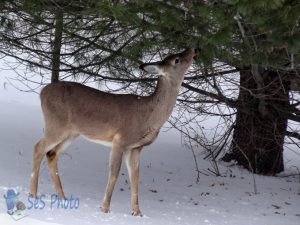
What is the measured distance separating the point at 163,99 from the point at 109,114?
64cm

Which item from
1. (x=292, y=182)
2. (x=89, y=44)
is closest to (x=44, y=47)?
(x=89, y=44)

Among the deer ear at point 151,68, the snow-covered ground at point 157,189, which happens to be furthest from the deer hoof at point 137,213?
the deer ear at point 151,68

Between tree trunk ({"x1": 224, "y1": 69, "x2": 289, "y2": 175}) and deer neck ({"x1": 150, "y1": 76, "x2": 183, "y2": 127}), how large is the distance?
2557 millimetres

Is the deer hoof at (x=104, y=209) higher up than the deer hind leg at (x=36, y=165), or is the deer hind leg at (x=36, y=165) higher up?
the deer hind leg at (x=36, y=165)

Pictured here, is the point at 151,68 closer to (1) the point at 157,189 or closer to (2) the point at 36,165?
(2) the point at 36,165

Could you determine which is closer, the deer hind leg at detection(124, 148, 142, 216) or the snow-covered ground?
the snow-covered ground

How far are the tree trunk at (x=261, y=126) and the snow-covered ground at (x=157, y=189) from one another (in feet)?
0.98

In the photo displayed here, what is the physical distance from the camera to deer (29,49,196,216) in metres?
A: 7.02

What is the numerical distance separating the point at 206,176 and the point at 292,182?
1.41m

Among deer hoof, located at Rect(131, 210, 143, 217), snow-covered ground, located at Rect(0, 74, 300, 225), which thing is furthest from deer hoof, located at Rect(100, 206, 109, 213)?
deer hoof, located at Rect(131, 210, 143, 217)

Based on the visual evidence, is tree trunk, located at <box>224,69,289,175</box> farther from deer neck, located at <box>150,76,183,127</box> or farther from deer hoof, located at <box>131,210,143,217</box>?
deer hoof, located at <box>131,210,143,217</box>

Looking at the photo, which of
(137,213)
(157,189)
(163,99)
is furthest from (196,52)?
(157,189)

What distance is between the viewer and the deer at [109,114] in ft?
23.0

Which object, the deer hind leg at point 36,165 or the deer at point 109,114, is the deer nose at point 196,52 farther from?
the deer hind leg at point 36,165
